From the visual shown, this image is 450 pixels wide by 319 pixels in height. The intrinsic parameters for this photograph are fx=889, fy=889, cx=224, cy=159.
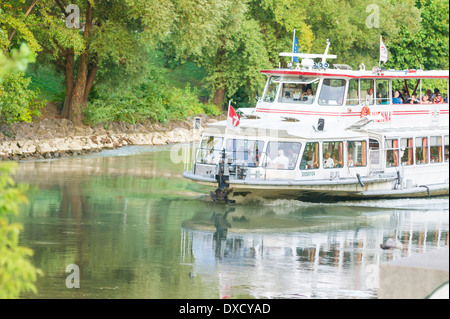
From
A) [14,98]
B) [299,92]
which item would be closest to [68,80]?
[14,98]

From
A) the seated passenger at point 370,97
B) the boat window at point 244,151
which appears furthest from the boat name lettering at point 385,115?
the boat window at point 244,151

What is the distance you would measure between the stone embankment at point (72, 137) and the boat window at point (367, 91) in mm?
16215

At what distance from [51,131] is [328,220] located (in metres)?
20.6

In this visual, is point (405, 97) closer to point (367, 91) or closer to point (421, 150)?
point (367, 91)

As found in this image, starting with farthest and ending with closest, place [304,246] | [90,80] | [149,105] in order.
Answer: [149,105] < [90,80] < [304,246]

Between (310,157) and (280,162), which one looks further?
(310,157)

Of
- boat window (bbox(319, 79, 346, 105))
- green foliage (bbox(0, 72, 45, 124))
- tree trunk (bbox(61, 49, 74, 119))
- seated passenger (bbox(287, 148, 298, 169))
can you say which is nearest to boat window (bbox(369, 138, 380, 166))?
boat window (bbox(319, 79, 346, 105))

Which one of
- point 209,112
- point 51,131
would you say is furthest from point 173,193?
point 209,112

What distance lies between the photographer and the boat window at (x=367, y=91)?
32.5 metres

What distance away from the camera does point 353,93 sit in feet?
106

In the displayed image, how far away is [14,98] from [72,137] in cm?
593

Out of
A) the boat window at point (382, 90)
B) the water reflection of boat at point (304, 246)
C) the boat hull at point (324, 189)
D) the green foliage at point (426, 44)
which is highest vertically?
the green foliage at point (426, 44)

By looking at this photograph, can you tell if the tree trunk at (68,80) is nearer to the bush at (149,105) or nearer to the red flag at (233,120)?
the bush at (149,105)

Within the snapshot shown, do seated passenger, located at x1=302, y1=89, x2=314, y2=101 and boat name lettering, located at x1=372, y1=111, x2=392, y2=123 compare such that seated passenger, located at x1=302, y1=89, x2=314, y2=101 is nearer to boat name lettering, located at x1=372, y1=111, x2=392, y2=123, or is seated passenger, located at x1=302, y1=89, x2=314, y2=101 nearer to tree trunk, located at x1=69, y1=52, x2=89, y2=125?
boat name lettering, located at x1=372, y1=111, x2=392, y2=123
